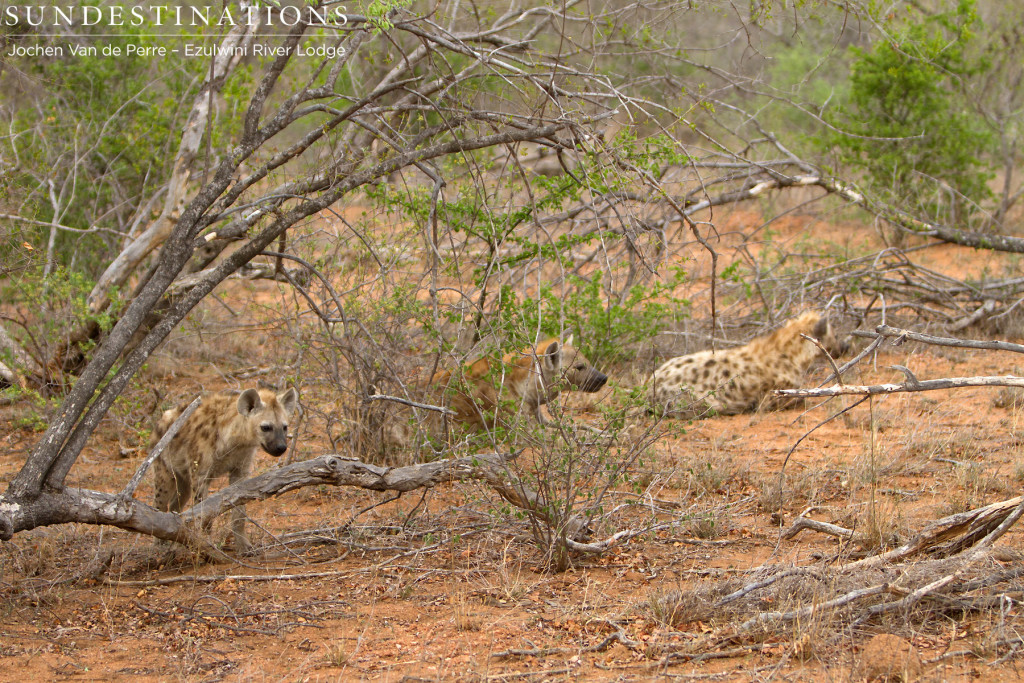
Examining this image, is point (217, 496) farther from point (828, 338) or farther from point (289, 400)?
point (828, 338)

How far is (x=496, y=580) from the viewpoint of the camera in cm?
468

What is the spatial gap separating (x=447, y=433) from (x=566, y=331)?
1.89 meters

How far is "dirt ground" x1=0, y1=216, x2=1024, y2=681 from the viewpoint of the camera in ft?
12.3

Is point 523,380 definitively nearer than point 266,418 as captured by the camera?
No

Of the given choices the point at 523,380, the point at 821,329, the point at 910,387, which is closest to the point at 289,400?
the point at 523,380

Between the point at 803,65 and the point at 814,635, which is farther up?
the point at 803,65

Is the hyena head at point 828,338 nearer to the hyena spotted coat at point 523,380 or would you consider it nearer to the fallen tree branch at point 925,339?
the hyena spotted coat at point 523,380

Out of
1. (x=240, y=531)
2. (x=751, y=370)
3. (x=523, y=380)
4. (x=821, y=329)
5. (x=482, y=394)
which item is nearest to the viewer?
(x=240, y=531)

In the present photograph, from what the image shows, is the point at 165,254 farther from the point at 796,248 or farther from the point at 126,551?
the point at 796,248

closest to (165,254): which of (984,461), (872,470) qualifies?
(872,470)

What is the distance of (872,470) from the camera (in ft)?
18.8

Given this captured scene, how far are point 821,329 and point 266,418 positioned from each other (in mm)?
5091

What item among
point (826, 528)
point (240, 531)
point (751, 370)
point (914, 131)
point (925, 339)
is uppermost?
point (914, 131)

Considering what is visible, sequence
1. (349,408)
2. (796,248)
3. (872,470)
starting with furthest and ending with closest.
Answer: (796,248)
(349,408)
(872,470)
